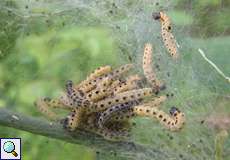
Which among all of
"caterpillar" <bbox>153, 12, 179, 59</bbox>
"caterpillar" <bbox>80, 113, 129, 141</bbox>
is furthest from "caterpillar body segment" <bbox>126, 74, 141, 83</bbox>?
"caterpillar" <bbox>153, 12, 179, 59</bbox>

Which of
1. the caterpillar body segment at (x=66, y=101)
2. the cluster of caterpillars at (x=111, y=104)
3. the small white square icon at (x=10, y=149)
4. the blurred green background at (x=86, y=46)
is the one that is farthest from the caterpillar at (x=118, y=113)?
the small white square icon at (x=10, y=149)

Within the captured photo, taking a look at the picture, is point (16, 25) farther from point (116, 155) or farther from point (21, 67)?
point (116, 155)

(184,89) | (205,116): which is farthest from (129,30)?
(205,116)

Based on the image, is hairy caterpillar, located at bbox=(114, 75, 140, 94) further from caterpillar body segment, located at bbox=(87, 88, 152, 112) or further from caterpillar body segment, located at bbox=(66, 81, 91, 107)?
caterpillar body segment, located at bbox=(66, 81, 91, 107)

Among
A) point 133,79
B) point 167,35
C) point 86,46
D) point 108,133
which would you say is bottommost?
point 108,133

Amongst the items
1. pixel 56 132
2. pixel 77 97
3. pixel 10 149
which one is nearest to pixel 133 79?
pixel 77 97

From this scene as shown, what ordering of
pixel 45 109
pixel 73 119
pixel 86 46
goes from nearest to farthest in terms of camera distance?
1. pixel 73 119
2. pixel 45 109
3. pixel 86 46

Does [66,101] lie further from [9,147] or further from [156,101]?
[9,147]
